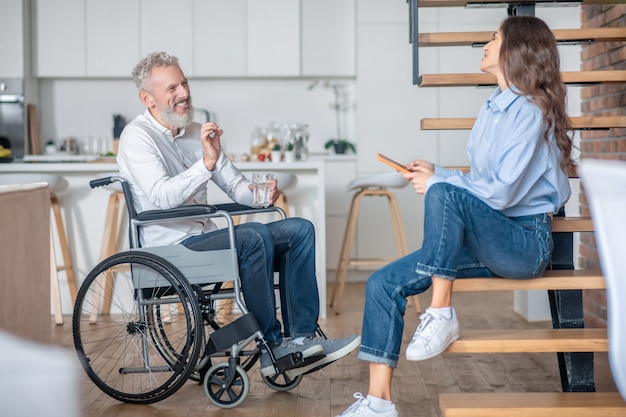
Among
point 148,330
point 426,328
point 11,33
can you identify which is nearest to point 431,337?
point 426,328

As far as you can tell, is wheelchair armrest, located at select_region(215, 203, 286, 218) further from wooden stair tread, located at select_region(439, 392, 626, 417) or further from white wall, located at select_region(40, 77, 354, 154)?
white wall, located at select_region(40, 77, 354, 154)

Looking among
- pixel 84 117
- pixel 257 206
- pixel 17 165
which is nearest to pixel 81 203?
pixel 17 165

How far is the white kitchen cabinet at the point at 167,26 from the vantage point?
661 centimetres

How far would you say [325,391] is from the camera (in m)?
3.13

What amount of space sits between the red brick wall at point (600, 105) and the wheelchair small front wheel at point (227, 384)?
1844 mm

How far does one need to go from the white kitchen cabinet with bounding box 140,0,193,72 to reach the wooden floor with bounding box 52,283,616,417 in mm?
3185

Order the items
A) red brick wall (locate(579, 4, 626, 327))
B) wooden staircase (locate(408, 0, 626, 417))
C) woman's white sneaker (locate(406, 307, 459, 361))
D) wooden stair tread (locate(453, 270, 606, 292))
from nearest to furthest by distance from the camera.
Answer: woman's white sneaker (locate(406, 307, 459, 361)) < wooden staircase (locate(408, 0, 626, 417)) < wooden stair tread (locate(453, 270, 606, 292)) < red brick wall (locate(579, 4, 626, 327))

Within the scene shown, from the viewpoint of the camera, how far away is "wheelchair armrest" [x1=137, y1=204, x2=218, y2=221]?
9.20 feet

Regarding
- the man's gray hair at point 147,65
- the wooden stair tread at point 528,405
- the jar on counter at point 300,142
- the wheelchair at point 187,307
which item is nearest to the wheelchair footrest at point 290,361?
the wheelchair at point 187,307

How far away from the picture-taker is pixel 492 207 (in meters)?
2.44

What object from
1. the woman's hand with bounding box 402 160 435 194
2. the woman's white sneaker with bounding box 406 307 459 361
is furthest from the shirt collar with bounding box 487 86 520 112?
the woman's white sneaker with bounding box 406 307 459 361

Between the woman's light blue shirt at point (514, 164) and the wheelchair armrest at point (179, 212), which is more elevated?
the woman's light blue shirt at point (514, 164)

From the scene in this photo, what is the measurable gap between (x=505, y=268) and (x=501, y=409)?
0.40 meters

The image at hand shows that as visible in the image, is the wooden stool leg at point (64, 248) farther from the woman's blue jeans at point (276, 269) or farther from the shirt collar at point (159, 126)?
the woman's blue jeans at point (276, 269)
